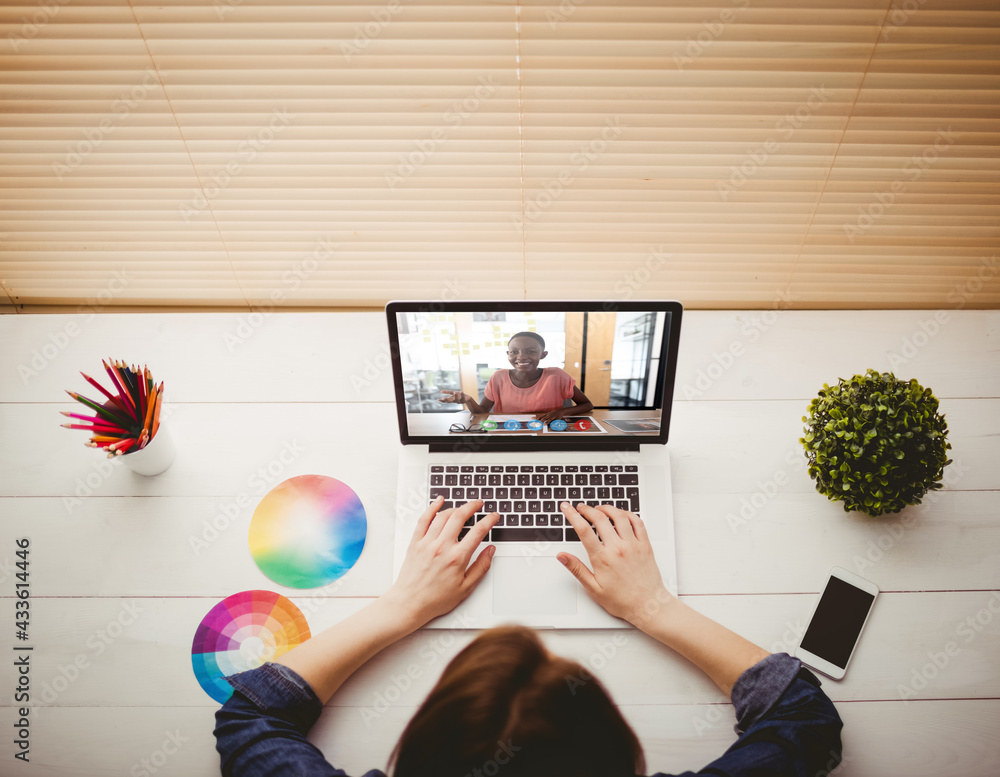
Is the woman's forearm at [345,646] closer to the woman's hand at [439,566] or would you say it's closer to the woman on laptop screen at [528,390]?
the woman's hand at [439,566]

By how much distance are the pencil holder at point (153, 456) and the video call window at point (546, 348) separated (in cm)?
43

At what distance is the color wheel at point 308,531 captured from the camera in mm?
849

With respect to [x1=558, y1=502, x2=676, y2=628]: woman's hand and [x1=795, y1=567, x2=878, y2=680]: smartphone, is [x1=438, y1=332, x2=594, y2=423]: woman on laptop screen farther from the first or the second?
[x1=795, y1=567, x2=878, y2=680]: smartphone

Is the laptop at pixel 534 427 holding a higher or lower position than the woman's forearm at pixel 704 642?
higher

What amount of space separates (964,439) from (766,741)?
69 cm

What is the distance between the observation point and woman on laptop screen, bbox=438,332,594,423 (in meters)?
0.86

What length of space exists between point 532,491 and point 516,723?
32cm

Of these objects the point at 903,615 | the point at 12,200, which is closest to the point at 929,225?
the point at 903,615

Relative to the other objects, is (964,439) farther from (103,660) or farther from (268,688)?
(103,660)

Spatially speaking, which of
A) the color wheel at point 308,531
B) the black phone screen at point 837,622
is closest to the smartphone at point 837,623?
the black phone screen at point 837,622

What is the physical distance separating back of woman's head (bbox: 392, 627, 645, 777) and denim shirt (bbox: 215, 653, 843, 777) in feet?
0.20

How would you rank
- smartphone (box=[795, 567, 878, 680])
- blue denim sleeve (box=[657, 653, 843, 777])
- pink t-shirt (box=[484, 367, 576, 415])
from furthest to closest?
pink t-shirt (box=[484, 367, 576, 415]) < smartphone (box=[795, 567, 878, 680]) < blue denim sleeve (box=[657, 653, 843, 777])

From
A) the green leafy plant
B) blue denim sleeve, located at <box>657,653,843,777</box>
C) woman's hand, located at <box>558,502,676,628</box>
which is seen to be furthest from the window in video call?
blue denim sleeve, located at <box>657,653,843,777</box>

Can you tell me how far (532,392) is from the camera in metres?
0.90
